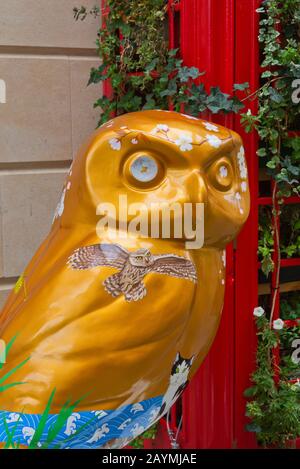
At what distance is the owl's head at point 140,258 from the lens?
6.44ft

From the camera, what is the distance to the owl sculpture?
1935 mm

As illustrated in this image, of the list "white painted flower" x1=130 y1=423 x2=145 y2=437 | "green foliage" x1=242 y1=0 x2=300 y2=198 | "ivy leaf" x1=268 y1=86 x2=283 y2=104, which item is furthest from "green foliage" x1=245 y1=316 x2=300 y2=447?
"ivy leaf" x1=268 y1=86 x2=283 y2=104

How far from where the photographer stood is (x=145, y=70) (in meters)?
2.88

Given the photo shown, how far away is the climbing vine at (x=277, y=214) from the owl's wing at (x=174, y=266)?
2.73 ft

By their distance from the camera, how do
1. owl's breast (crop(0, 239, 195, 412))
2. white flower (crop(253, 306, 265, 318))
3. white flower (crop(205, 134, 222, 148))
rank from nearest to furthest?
owl's breast (crop(0, 239, 195, 412)) < white flower (crop(205, 134, 222, 148)) < white flower (crop(253, 306, 265, 318))

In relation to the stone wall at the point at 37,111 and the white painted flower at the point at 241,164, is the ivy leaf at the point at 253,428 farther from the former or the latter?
the stone wall at the point at 37,111

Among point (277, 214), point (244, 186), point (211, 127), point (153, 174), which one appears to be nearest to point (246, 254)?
point (277, 214)

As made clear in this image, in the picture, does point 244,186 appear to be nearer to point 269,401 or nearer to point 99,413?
point 99,413

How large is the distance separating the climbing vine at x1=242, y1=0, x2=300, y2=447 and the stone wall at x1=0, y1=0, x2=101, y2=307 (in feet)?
3.74

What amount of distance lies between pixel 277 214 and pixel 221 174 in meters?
0.81

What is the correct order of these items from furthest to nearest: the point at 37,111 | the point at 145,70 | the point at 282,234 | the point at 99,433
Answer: the point at 37,111, the point at 282,234, the point at 145,70, the point at 99,433

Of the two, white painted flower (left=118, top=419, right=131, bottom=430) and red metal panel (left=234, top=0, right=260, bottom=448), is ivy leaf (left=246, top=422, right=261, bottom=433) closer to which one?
red metal panel (left=234, top=0, right=260, bottom=448)

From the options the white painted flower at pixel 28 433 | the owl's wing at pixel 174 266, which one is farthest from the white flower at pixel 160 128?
the white painted flower at pixel 28 433

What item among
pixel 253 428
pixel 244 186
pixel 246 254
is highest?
pixel 244 186
